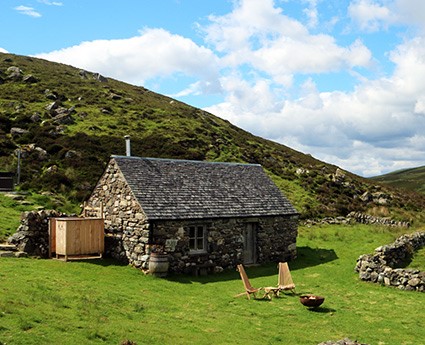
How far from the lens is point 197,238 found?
21484mm

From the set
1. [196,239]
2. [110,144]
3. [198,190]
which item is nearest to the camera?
[196,239]

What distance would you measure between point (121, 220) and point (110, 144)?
28.9 metres

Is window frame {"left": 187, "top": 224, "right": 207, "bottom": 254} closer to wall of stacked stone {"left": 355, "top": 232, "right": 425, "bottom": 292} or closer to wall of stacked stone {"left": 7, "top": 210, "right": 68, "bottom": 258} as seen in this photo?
wall of stacked stone {"left": 7, "top": 210, "right": 68, "bottom": 258}

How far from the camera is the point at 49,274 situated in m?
16.8

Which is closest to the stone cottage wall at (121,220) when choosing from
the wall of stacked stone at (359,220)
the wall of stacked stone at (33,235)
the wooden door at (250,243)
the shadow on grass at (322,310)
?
the wall of stacked stone at (33,235)

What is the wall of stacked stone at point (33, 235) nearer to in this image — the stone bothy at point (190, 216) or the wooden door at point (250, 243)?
the stone bothy at point (190, 216)

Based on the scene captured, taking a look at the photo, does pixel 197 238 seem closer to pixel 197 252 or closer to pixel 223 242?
pixel 197 252

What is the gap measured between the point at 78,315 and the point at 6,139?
3754 centimetres

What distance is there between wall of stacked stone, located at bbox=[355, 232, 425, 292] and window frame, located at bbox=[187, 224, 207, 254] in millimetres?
7129

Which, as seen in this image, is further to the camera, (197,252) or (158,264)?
(197,252)

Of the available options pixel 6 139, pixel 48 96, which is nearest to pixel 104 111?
pixel 48 96

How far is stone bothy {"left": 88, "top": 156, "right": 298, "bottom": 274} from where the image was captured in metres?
20.4

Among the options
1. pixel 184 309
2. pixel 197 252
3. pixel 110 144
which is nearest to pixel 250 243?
pixel 197 252

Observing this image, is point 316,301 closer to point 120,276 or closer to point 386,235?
point 120,276
